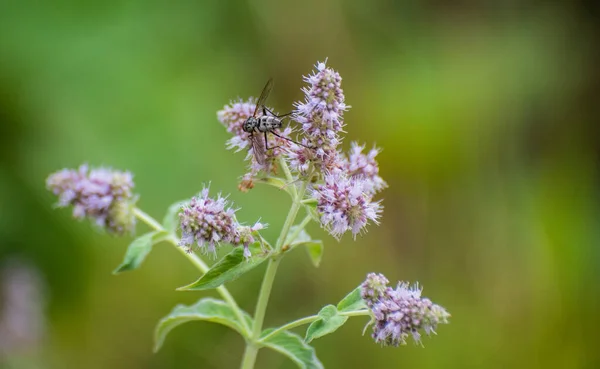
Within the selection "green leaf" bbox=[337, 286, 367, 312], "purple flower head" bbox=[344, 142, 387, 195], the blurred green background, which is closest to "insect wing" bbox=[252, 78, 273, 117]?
"purple flower head" bbox=[344, 142, 387, 195]

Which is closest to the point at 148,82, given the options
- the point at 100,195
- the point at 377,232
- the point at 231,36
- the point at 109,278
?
the point at 231,36

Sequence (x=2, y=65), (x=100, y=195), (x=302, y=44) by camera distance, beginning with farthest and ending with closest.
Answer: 1. (x=302, y=44)
2. (x=2, y=65)
3. (x=100, y=195)

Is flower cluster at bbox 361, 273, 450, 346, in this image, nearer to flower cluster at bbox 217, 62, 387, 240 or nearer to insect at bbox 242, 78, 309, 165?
flower cluster at bbox 217, 62, 387, 240

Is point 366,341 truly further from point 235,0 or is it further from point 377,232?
point 235,0

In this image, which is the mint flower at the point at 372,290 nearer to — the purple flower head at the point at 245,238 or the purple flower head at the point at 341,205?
the purple flower head at the point at 341,205

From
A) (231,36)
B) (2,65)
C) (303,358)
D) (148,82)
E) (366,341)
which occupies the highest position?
(231,36)

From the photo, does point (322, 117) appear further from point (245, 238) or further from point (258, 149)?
point (245, 238)
